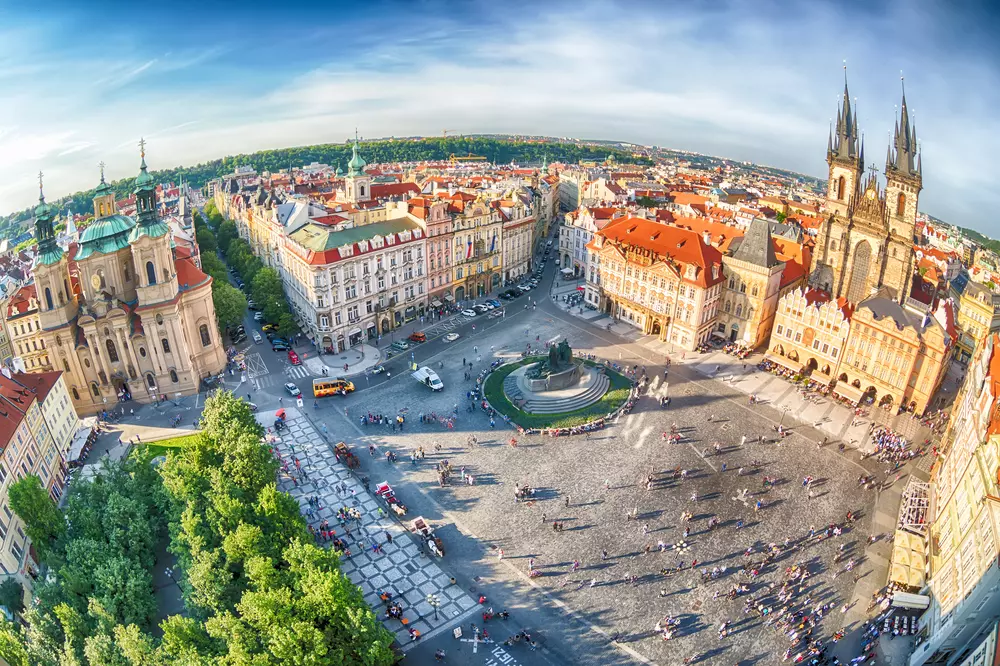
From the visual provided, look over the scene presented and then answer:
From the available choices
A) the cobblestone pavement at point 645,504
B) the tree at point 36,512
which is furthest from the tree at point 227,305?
the tree at point 36,512

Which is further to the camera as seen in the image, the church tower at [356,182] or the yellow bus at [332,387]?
the church tower at [356,182]

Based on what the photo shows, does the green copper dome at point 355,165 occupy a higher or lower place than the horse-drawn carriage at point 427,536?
higher

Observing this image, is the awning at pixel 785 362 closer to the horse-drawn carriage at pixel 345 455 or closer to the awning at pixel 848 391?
the awning at pixel 848 391

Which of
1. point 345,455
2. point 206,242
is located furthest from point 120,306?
point 206,242

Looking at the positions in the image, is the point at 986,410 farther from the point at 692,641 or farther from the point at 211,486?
the point at 211,486

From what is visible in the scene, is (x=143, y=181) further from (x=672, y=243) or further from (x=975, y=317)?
(x=975, y=317)

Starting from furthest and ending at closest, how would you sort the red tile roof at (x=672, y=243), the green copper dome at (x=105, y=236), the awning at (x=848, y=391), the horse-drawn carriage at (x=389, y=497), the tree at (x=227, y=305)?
the tree at (x=227, y=305) < the red tile roof at (x=672, y=243) < the awning at (x=848, y=391) < the green copper dome at (x=105, y=236) < the horse-drawn carriage at (x=389, y=497)

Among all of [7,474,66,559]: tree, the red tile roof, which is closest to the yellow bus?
[7,474,66,559]: tree
